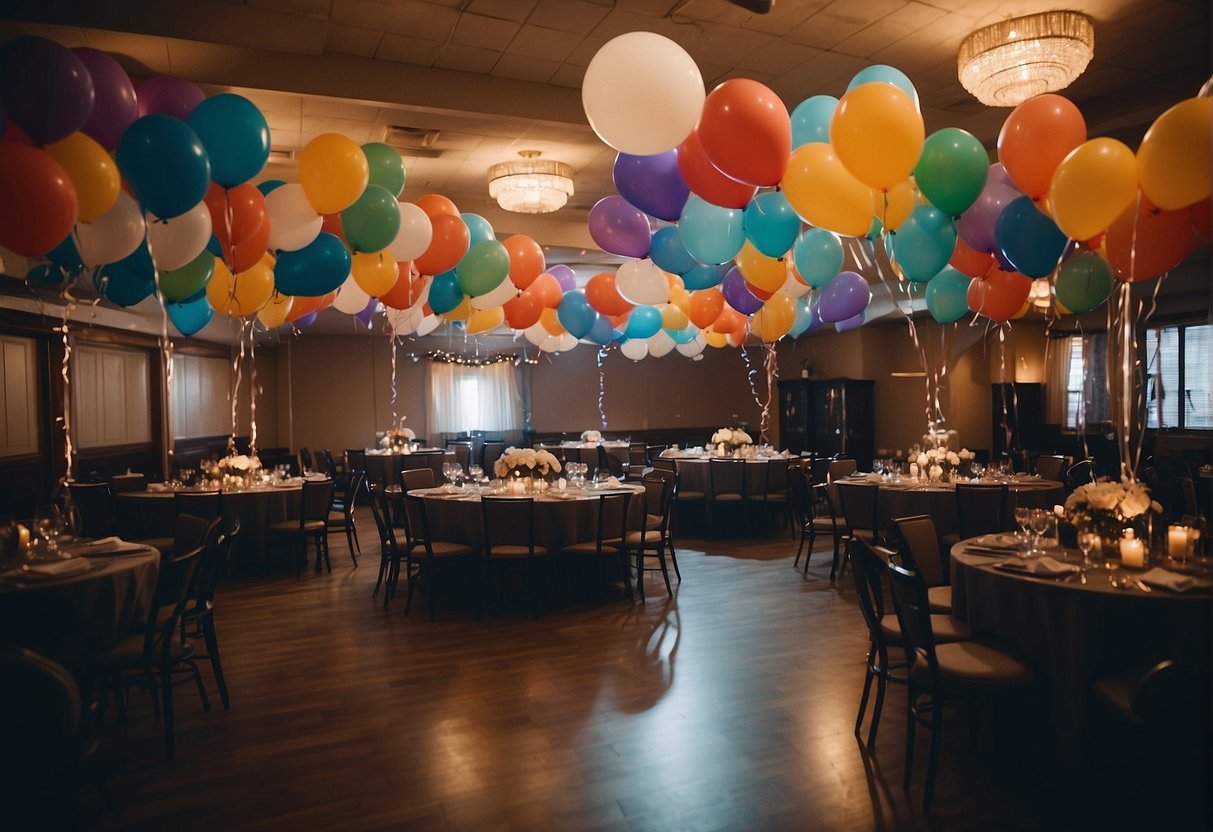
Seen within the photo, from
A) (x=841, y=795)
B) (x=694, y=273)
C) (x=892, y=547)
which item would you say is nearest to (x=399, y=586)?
(x=694, y=273)

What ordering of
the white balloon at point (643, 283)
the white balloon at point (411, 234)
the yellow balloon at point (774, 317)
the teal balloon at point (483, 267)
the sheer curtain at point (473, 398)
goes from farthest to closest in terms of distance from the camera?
the sheer curtain at point (473, 398)
the yellow balloon at point (774, 317)
the white balloon at point (643, 283)
the teal balloon at point (483, 267)
the white balloon at point (411, 234)

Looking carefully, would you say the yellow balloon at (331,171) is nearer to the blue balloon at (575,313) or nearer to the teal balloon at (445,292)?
the teal balloon at (445,292)

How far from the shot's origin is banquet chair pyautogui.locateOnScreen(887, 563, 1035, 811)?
299 centimetres

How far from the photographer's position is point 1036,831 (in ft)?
8.92

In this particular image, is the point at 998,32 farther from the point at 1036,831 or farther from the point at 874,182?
the point at 1036,831

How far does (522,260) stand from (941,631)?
4366 millimetres

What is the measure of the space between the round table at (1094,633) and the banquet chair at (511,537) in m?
3.22

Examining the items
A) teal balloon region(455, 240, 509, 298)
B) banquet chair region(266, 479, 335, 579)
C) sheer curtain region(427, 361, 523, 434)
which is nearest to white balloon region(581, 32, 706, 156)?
teal balloon region(455, 240, 509, 298)

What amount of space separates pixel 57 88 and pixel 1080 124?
179 inches

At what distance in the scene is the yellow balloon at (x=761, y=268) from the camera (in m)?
5.47

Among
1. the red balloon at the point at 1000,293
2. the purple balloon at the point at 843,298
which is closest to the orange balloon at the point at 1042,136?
the red balloon at the point at 1000,293

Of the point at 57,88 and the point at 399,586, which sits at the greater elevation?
the point at 57,88

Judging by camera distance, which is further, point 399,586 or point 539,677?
point 399,586

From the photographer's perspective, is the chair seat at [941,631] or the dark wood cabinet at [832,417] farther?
the dark wood cabinet at [832,417]
